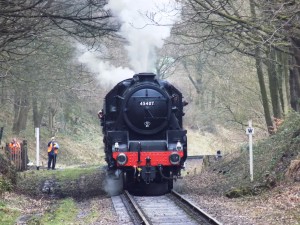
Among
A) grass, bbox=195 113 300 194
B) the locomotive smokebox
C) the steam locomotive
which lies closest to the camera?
grass, bbox=195 113 300 194

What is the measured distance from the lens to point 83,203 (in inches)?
657

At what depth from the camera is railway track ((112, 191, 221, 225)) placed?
1224 centimetres

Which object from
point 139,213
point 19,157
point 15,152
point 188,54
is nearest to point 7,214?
point 139,213

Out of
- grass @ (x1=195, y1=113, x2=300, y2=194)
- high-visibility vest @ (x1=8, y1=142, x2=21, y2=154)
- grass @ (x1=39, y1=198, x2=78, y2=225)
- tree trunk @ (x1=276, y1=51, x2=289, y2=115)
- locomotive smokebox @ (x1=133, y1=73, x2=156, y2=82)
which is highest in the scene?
tree trunk @ (x1=276, y1=51, x2=289, y2=115)

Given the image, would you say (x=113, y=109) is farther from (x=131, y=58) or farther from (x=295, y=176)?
(x=295, y=176)

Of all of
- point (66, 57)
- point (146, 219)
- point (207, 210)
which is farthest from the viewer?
point (66, 57)

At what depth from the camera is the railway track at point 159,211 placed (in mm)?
12242

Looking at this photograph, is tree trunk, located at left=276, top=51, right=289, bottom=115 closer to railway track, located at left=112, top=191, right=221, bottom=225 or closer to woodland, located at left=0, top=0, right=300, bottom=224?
woodland, located at left=0, top=0, right=300, bottom=224

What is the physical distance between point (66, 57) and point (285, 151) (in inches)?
504

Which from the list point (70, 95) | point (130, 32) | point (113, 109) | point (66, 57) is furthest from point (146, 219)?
point (70, 95)

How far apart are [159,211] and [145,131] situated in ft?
12.4

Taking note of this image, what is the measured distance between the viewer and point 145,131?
56.6ft

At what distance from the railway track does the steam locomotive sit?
0.80 meters

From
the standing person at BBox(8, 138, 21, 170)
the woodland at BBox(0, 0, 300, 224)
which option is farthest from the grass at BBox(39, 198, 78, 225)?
the standing person at BBox(8, 138, 21, 170)
